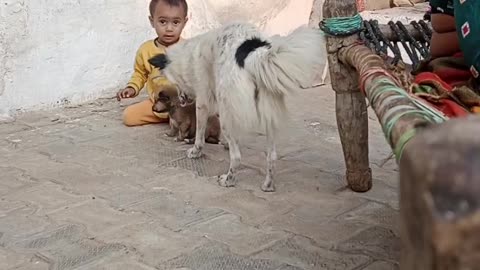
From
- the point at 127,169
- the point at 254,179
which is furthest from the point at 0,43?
the point at 254,179

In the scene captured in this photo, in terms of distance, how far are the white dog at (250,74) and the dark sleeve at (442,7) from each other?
0.49 metres

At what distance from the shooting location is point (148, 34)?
4.69m

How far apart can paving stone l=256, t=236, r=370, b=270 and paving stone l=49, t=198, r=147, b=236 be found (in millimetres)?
539

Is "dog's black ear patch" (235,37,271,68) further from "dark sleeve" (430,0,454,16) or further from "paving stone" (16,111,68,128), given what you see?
"paving stone" (16,111,68,128)

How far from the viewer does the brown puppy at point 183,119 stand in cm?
370

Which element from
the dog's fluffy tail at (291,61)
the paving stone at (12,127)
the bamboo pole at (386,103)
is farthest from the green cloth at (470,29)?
the paving stone at (12,127)

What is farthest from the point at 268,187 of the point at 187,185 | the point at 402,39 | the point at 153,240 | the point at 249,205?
the point at 402,39

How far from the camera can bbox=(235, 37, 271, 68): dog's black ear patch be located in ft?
9.32

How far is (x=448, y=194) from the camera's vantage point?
627 mm

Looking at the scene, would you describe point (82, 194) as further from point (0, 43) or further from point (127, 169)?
point (0, 43)

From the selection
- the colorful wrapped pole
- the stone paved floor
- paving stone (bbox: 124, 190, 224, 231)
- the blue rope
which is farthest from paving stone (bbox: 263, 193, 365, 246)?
the colorful wrapped pole

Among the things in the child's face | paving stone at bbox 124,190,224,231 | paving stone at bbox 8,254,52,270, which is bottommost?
paving stone at bbox 124,190,224,231

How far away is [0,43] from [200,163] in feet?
4.74

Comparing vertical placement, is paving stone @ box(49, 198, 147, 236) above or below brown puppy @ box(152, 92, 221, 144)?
above
